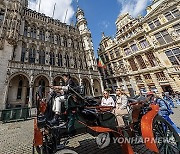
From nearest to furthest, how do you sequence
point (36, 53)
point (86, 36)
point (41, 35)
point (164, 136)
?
point (164, 136)
point (36, 53)
point (41, 35)
point (86, 36)

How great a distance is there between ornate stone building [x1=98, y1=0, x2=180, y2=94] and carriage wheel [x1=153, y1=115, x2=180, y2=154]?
17.7 metres

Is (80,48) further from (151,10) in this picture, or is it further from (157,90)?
(157,90)

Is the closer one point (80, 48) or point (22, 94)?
point (22, 94)

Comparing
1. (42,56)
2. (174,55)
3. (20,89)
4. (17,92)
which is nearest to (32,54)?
(42,56)

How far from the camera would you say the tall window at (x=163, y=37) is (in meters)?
18.2

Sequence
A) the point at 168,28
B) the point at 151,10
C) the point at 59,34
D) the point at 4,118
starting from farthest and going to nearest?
the point at 59,34, the point at 151,10, the point at 168,28, the point at 4,118

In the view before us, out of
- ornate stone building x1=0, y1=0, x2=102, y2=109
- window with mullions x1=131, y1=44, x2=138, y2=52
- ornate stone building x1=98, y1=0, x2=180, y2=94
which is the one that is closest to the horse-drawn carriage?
ornate stone building x1=0, y1=0, x2=102, y2=109

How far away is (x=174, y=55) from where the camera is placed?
1722 centimetres

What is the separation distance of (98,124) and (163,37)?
73.5 feet

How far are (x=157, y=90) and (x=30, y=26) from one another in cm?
2745

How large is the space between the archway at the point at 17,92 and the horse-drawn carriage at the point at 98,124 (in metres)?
14.7

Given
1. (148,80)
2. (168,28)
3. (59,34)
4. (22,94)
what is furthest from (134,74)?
(22,94)

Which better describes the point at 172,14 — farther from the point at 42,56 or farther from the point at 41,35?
the point at 41,35

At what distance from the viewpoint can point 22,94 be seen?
15523 mm
